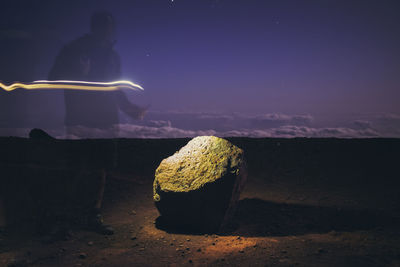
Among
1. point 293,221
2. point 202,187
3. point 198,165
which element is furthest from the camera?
point 293,221

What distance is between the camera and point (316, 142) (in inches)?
444

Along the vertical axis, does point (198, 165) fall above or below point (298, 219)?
above

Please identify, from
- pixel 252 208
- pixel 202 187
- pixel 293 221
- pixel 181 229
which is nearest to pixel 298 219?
pixel 293 221

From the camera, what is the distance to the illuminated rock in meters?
5.40

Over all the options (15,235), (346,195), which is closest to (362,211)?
(346,195)

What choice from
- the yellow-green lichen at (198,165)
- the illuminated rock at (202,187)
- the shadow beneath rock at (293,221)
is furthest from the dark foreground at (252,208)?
the yellow-green lichen at (198,165)

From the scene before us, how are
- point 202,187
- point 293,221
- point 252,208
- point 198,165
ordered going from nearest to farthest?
1. point 202,187
2. point 198,165
3. point 293,221
4. point 252,208

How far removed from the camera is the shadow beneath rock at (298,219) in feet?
19.0

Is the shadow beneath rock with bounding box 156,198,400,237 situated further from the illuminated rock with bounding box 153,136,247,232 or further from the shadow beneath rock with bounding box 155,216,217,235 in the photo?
the illuminated rock with bounding box 153,136,247,232

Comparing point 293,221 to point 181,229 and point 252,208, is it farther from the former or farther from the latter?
point 181,229

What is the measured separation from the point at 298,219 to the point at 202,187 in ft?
8.15

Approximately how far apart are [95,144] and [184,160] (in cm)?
742

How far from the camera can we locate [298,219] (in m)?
6.31

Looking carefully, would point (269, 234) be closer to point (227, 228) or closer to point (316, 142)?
point (227, 228)
